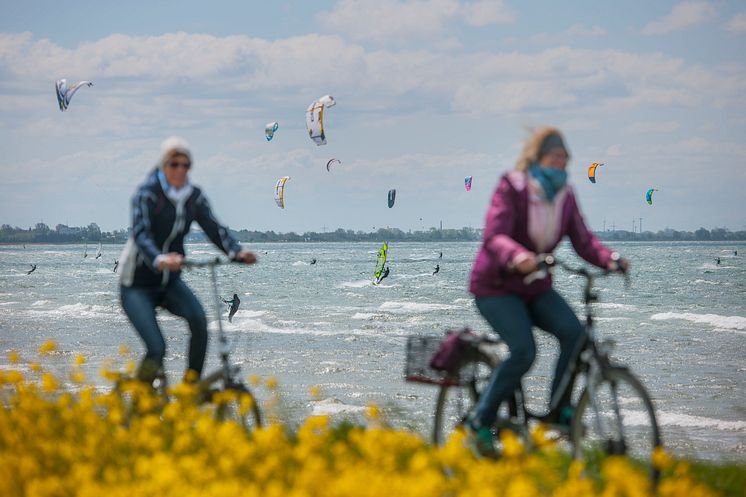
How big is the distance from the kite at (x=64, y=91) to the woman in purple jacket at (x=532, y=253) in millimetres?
23475

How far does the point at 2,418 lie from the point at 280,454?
4.41 feet

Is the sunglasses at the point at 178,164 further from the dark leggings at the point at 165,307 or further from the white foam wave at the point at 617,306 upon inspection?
the white foam wave at the point at 617,306

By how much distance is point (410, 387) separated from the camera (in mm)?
14969

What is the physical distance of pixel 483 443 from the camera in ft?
16.6

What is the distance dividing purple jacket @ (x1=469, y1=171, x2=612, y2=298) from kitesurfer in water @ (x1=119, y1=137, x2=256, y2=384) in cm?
126

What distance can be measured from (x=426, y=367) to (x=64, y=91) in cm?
2458

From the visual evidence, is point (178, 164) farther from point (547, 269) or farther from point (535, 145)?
point (547, 269)

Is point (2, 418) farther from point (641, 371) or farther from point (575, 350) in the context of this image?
point (641, 371)

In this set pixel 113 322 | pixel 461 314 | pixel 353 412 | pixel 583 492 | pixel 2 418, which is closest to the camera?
pixel 583 492

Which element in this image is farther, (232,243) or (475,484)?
(232,243)

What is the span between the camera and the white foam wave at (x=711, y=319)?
30.4 metres

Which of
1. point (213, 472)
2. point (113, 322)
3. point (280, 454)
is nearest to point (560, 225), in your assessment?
point (280, 454)

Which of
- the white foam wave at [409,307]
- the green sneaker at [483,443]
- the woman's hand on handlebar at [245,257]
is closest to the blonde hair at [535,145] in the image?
the green sneaker at [483,443]

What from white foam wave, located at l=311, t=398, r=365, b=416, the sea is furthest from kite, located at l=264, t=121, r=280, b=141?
white foam wave, located at l=311, t=398, r=365, b=416
